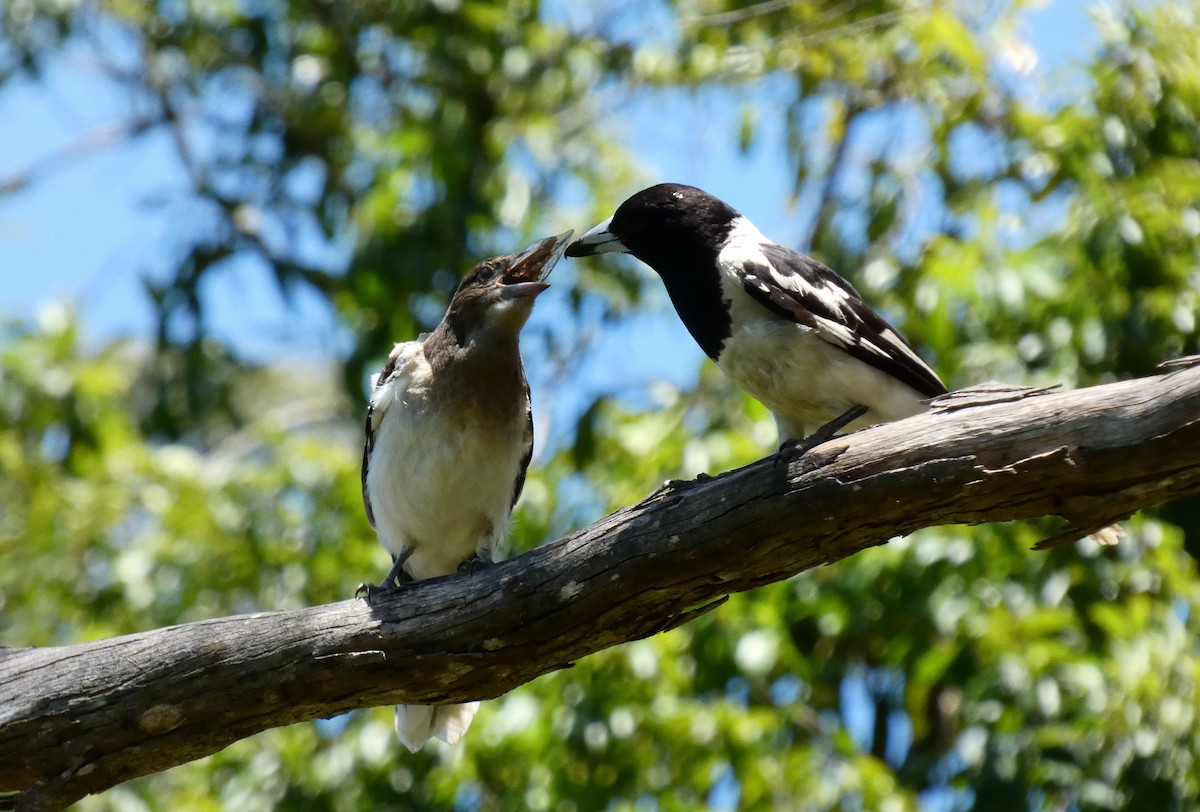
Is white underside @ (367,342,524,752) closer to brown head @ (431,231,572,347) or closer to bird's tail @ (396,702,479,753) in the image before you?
bird's tail @ (396,702,479,753)

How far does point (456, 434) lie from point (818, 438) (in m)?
1.34

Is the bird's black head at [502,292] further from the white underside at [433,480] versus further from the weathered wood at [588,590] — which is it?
the weathered wood at [588,590]

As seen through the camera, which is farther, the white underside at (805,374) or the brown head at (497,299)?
the brown head at (497,299)

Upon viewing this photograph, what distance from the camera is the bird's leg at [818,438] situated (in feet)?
11.3

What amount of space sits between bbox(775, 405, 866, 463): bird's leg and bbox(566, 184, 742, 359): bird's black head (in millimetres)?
438

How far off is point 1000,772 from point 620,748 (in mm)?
1445

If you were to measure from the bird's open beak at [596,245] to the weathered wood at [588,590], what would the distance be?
57.4 inches

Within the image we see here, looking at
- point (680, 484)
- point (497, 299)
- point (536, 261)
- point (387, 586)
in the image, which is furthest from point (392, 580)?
point (680, 484)

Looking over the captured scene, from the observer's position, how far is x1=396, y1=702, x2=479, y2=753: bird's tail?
4.71 m

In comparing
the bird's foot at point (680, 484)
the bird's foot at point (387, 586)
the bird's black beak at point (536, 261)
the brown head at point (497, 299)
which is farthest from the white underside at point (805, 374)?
the bird's foot at point (387, 586)

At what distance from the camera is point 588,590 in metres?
3.51

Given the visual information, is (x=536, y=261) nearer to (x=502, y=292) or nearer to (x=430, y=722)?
(x=502, y=292)

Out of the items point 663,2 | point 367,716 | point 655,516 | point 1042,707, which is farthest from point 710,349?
point 663,2

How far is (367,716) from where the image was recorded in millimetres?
6262
